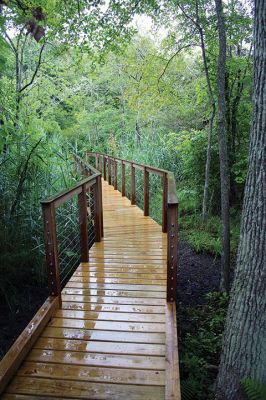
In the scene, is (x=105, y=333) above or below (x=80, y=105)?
below

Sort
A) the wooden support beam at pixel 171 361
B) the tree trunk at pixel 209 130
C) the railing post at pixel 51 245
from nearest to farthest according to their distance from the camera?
the wooden support beam at pixel 171 361 → the railing post at pixel 51 245 → the tree trunk at pixel 209 130

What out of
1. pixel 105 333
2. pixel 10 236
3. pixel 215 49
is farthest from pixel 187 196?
pixel 105 333

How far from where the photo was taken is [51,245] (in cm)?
257

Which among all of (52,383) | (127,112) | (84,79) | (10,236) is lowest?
(52,383)

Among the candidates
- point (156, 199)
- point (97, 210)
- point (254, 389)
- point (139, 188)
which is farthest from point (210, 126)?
point (254, 389)

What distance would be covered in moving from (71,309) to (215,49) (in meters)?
5.54

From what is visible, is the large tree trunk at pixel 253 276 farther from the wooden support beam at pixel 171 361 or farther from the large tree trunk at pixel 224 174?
the large tree trunk at pixel 224 174

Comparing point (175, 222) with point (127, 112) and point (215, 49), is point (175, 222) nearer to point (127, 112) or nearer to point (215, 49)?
point (215, 49)

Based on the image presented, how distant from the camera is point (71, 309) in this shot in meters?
2.72

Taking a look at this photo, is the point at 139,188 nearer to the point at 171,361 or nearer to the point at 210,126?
the point at 210,126

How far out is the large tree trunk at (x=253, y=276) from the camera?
1896mm

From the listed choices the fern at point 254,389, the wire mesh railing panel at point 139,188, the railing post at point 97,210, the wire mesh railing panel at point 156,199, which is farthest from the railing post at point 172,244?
the wire mesh railing panel at point 139,188

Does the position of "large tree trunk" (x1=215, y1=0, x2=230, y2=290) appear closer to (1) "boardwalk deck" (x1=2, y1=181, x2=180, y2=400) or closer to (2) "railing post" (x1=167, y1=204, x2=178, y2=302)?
(1) "boardwalk deck" (x1=2, y1=181, x2=180, y2=400)

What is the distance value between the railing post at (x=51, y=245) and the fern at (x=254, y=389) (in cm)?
167
